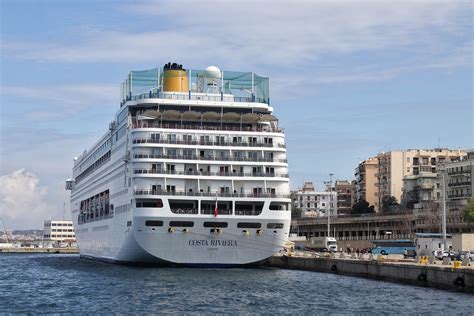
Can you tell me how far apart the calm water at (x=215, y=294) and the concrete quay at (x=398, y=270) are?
1.31 metres

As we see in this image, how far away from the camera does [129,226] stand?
222 ft

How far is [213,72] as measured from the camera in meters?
76.7

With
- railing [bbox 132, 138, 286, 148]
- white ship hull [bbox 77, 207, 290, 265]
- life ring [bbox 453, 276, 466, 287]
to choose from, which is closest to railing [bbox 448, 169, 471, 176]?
railing [bbox 132, 138, 286, 148]

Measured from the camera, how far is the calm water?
42594 millimetres

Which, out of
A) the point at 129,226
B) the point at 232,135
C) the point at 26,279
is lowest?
the point at 26,279

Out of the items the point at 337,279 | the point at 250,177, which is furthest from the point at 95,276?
the point at 337,279

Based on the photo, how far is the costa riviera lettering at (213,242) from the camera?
65125 millimetres

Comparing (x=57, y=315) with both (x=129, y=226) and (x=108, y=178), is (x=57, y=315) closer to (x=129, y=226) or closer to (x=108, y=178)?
(x=129, y=226)

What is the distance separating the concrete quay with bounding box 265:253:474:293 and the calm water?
4.29 feet

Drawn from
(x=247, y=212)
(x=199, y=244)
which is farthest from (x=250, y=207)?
(x=199, y=244)

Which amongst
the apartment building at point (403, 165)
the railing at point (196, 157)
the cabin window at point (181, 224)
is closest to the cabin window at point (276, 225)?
the railing at point (196, 157)

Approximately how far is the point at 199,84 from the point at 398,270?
2534 centimetres

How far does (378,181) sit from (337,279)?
117758mm

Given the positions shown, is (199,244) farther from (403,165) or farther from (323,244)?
(403,165)
